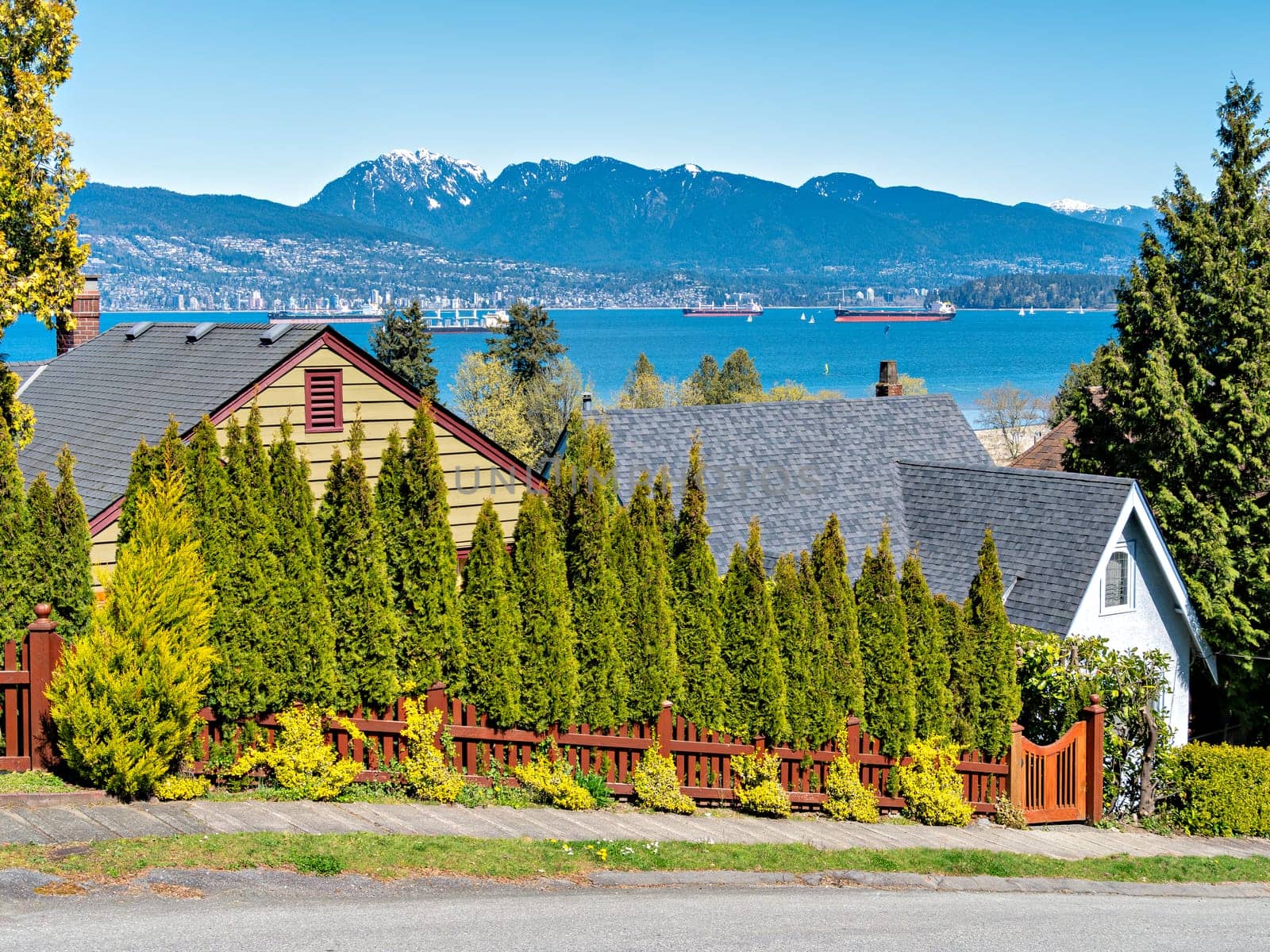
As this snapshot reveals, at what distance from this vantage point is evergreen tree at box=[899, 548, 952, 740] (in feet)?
50.3

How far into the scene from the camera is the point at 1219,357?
2220 cm

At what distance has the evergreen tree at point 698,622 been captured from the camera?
14320 millimetres

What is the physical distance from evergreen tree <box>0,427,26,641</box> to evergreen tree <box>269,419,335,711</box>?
94.2 inches

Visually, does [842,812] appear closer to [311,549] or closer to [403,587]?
[403,587]

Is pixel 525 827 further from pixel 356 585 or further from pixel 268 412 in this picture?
pixel 268 412

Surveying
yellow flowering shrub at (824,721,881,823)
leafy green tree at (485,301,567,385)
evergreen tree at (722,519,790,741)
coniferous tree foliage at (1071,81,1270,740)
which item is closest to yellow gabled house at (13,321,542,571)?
evergreen tree at (722,519,790,741)

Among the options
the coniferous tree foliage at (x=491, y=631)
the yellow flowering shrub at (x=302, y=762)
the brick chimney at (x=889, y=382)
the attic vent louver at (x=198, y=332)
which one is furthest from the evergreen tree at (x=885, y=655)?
the brick chimney at (x=889, y=382)

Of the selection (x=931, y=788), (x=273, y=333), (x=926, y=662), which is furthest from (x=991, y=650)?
(x=273, y=333)

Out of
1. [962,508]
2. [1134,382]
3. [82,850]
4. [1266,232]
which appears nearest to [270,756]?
[82,850]

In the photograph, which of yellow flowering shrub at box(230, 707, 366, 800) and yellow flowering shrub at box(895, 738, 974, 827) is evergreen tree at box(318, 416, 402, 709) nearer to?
yellow flowering shrub at box(230, 707, 366, 800)

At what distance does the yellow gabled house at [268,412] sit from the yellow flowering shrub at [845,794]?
763 centimetres

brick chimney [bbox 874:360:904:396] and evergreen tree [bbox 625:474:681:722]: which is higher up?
brick chimney [bbox 874:360:904:396]

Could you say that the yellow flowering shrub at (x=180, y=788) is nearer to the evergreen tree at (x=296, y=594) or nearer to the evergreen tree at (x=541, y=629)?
the evergreen tree at (x=296, y=594)

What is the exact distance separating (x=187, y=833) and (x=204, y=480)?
3455 millimetres
